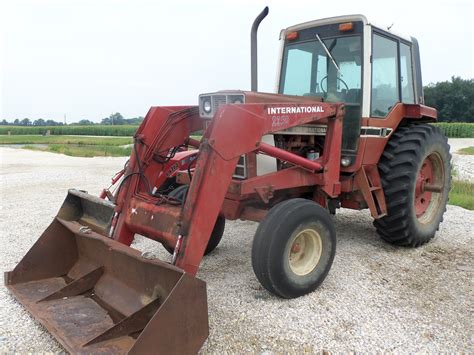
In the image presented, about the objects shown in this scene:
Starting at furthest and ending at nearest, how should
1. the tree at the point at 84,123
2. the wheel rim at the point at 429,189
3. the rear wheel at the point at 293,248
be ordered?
the tree at the point at 84,123
the wheel rim at the point at 429,189
the rear wheel at the point at 293,248

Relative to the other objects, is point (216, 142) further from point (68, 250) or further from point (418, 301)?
point (418, 301)

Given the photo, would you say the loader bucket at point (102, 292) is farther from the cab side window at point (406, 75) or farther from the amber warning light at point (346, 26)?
the cab side window at point (406, 75)

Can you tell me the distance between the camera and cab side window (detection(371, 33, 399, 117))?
504 centimetres

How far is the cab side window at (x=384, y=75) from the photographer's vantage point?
5035 millimetres

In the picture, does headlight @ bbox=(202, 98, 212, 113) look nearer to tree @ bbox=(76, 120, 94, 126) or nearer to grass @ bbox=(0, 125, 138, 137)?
grass @ bbox=(0, 125, 138, 137)

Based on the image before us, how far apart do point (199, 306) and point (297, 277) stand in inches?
48.4

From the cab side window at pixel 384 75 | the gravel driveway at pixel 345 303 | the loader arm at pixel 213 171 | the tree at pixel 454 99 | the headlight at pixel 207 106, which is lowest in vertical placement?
the gravel driveway at pixel 345 303

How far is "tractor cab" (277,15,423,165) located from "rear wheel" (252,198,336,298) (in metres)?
1.28

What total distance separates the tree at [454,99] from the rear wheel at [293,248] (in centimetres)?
5985

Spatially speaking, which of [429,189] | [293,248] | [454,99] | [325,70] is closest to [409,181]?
[429,189]

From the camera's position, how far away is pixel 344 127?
5.00 m

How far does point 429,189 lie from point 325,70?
81.6 inches

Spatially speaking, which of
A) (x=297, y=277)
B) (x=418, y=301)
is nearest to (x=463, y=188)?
(x=418, y=301)

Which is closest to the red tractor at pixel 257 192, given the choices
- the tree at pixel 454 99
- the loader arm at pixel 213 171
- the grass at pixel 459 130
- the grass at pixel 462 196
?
the loader arm at pixel 213 171
